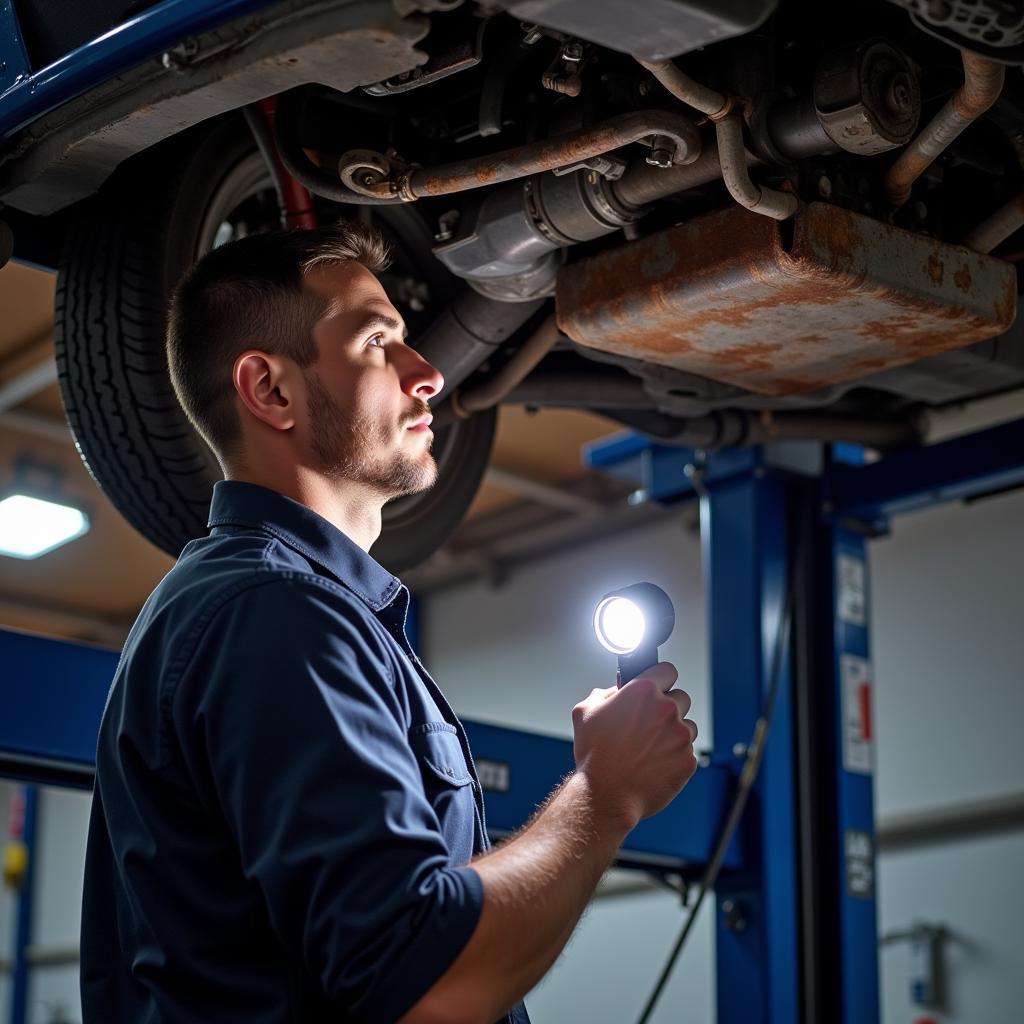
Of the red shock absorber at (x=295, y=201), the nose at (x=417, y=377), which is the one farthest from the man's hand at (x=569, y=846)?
the red shock absorber at (x=295, y=201)

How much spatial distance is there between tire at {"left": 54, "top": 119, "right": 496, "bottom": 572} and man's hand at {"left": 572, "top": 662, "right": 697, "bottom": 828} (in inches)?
41.4

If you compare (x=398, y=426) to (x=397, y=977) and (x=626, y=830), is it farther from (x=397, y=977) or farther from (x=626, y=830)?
(x=397, y=977)

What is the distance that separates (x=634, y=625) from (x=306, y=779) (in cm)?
52

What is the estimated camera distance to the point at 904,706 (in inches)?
233

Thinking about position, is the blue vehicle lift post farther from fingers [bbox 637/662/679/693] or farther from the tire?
fingers [bbox 637/662/679/693]

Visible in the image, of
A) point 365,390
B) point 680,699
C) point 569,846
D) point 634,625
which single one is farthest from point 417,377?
point 569,846

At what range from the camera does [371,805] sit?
3.97 ft

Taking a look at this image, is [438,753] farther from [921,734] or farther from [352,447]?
[921,734]

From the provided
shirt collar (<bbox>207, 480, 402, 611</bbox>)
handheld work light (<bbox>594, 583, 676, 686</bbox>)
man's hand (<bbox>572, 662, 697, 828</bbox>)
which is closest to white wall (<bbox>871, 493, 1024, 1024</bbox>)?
handheld work light (<bbox>594, 583, 676, 686</bbox>)

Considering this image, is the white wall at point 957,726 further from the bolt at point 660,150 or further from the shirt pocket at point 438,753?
the shirt pocket at point 438,753

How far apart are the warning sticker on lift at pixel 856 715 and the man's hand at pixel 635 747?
2.07 m

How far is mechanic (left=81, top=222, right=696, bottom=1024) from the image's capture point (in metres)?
1.20

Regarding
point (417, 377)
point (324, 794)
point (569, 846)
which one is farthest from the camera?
point (417, 377)

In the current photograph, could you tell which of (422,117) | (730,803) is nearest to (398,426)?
(422,117)
